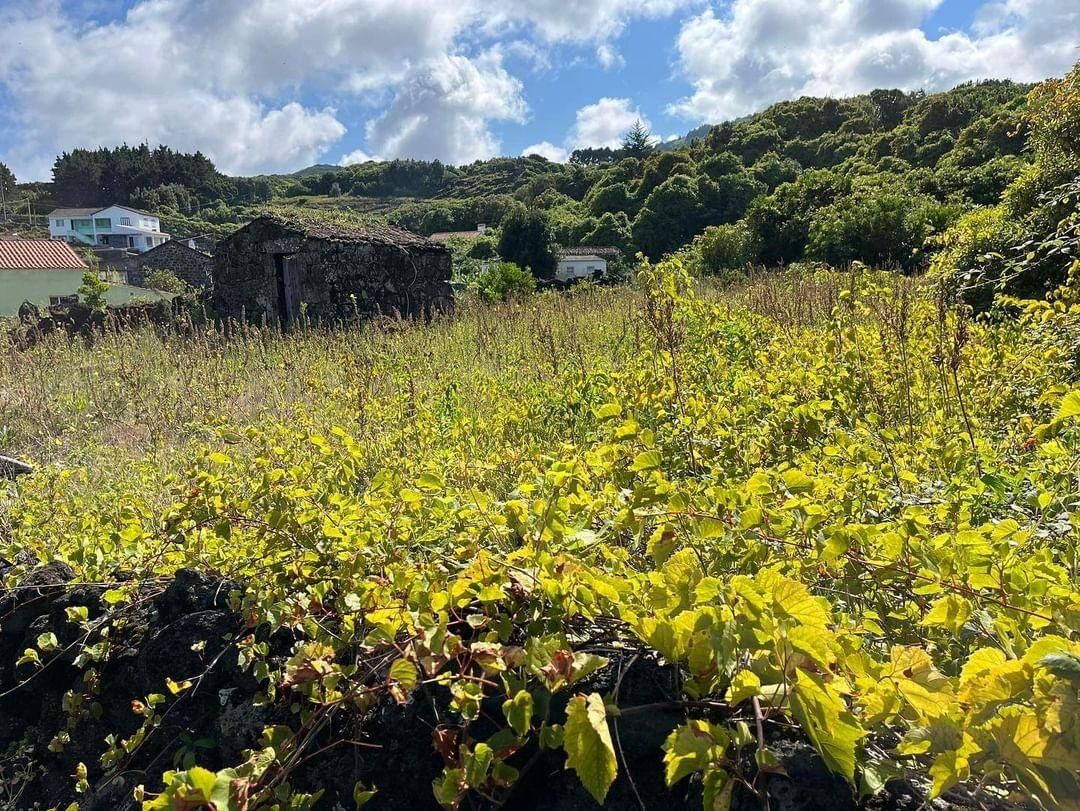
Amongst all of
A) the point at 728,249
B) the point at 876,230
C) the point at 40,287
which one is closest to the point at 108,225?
the point at 40,287

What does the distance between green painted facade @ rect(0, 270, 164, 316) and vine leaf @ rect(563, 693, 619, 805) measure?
114ft

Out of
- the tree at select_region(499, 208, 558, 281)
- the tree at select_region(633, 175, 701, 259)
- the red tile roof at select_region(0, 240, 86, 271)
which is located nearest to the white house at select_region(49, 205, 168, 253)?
the red tile roof at select_region(0, 240, 86, 271)

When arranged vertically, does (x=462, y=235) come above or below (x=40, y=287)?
above

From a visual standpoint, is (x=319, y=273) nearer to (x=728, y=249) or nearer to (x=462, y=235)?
(x=728, y=249)

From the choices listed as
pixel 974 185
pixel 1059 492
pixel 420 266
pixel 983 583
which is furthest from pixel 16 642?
pixel 974 185

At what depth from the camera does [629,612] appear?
3.79ft

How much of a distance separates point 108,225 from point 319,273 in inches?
3111

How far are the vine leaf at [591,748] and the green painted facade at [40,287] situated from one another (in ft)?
114

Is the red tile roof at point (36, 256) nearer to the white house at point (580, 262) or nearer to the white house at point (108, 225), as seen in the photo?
the white house at point (580, 262)

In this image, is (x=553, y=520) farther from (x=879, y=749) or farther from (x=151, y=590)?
(x=151, y=590)

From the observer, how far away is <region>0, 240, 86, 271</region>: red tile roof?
32.1 metres

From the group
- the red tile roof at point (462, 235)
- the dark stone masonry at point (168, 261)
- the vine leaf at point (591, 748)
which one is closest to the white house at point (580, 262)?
the red tile roof at point (462, 235)

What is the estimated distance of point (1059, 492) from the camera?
201 centimetres

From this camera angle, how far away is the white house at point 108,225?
2864 inches
